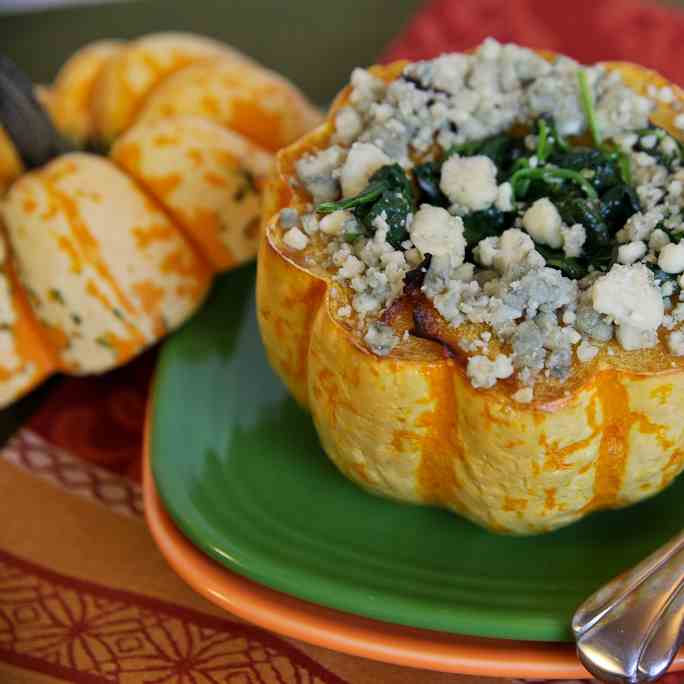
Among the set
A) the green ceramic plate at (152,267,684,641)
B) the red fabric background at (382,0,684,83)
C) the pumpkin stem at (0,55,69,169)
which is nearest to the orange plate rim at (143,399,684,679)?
the green ceramic plate at (152,267,684,641)

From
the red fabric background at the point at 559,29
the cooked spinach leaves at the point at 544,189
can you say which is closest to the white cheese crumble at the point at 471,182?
the cooked spinach leaves at the point at 544,189

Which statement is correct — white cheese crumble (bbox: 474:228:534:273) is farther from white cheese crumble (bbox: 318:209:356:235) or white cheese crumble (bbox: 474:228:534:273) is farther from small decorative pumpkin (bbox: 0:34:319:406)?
small decorative pumpkin (bbox: 0:34:319:406)

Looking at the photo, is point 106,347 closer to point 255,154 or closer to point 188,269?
point 188,269

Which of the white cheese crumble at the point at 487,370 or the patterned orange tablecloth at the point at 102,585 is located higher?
the white cheese crumble at the point at 487,370

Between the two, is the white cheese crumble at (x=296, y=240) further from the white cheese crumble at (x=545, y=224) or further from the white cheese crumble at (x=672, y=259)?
the white cheese crumble at (x=672, y=259)

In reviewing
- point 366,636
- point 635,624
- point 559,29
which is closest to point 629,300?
point 635,624

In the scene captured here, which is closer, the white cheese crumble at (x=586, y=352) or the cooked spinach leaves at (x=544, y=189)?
the white cheese crumble at (x=586, y=352)
